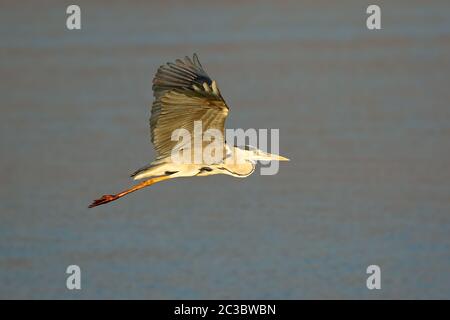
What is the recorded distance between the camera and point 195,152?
8258 millimetres

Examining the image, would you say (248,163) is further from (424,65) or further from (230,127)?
(424,65)

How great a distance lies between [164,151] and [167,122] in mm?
273

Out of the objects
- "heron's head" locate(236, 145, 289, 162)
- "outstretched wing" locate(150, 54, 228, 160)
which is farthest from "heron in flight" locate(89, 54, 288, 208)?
"heron's head" locate(236, 145, 289, 162)

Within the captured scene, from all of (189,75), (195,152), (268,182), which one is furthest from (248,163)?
(268,182)

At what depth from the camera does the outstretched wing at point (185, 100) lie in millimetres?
7727

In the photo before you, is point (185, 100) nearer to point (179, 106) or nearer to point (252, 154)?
point (179, 106)

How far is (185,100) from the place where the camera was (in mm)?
7824

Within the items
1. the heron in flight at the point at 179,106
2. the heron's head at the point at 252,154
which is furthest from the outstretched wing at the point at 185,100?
the heron's head at the point at 252,154

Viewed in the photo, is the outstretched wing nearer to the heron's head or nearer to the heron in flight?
the heron in flight

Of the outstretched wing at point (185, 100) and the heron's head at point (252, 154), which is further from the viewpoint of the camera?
the heron's head at point (252, 154)

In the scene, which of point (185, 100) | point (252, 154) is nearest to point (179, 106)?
point (185, 100)

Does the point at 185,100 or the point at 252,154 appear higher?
the point at 185,100

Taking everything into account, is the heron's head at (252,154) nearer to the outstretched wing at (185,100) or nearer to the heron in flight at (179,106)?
the heron in flight at (179,106)

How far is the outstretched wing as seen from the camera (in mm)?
7727
